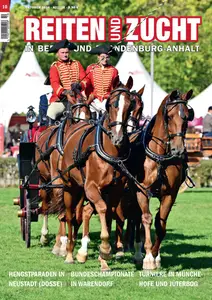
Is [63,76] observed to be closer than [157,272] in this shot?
No

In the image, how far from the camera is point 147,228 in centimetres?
1316

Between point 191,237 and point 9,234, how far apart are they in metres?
3.23

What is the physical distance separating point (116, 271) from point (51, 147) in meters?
3.35

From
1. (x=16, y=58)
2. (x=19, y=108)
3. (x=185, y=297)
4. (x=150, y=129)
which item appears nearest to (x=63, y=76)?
(x=150, y=129)

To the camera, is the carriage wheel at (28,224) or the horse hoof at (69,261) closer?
the horse hoof at (69,261)

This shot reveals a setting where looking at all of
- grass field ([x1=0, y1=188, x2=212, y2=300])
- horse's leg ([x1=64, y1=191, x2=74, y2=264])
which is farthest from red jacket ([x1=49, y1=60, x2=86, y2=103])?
grass field ([x1=0, y1=188, x2=212, y2=300])

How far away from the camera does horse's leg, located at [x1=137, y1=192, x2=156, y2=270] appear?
1298 cm

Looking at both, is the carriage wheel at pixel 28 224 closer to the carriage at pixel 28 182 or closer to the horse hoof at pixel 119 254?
the carriage at pixel 28 182

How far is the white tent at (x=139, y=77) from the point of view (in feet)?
127

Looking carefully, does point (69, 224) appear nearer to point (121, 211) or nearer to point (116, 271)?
point (121, 211)

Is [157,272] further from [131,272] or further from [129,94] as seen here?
[129,94]

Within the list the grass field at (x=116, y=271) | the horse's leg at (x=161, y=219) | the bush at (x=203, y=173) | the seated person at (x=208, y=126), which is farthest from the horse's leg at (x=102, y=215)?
the bush at (x=203, y=173)

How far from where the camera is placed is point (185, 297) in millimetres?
11188

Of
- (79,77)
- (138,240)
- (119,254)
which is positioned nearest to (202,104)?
(79,77)
